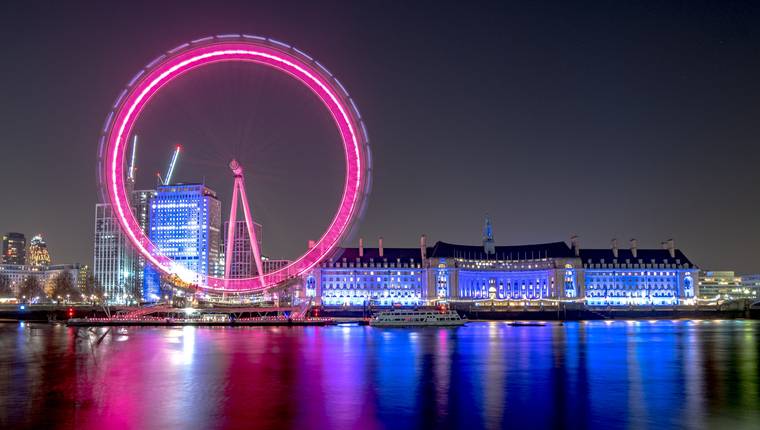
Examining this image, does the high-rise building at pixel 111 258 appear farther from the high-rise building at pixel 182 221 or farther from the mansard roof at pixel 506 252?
the mansard roof at pixel 506 252

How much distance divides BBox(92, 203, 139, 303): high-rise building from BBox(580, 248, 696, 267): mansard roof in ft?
332

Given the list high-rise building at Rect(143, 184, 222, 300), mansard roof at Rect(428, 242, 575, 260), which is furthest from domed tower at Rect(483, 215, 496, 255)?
high-rise building at Rect(143, 184, 222, 300)

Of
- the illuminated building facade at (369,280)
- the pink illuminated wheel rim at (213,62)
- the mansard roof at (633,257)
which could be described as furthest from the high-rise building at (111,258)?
the pink illuminated wheel rim at (213,62)

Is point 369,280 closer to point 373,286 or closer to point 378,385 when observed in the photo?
point 373,286

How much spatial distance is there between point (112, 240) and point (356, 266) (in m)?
76.4

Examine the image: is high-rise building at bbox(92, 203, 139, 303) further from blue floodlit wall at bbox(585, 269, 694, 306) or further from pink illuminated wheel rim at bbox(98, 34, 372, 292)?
pink illuminated wheel rim at bbox(98, 34, 372, 292)

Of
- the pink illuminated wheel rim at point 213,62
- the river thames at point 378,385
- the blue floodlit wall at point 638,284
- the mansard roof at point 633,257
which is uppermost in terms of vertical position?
the pink illuminated wheel rim at point 213,62

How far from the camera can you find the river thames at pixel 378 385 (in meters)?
25.2

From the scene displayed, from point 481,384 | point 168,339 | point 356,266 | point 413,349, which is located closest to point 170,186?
point 356,266

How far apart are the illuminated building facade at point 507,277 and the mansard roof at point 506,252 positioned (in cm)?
23

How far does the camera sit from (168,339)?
6066 centimetres

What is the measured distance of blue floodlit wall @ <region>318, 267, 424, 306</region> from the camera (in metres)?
127

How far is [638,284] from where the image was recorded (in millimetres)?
131625

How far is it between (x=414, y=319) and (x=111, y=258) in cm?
11229
